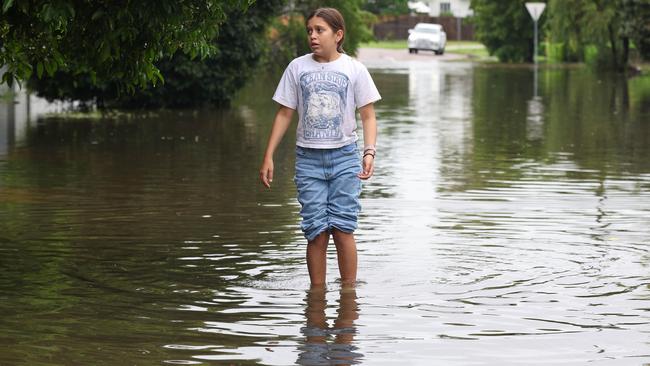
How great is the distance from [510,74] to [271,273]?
40815 millimetres

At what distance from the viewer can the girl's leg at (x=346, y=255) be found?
28.1 feet

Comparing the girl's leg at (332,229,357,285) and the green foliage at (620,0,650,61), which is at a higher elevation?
the green foliage at (620,0,650,61)

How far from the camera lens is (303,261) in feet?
31.7

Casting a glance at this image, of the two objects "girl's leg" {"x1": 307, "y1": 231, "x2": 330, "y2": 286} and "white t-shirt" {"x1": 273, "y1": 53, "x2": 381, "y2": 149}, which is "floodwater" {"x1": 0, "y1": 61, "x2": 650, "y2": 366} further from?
"white t-shirt" {"x1": 273, "y1": 53, "x2": 381, "y2": 149}

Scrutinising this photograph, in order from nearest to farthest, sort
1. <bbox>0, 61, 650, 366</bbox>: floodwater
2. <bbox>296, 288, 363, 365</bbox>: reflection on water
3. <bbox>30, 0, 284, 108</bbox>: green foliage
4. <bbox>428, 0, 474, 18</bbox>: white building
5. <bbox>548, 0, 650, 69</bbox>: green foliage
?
<bbox>296, 288, 363, 365</bbox>: reflection on water, <bbox>0, 61, 650, 366</bbox>: floodwater, <bbox>30, 0, 284, 108</bbox>: green foliage, <bbox>548, 0, 650, 69</bbox>: green foliage, <bbox>428, 0, 474, 18</bbox>: white building

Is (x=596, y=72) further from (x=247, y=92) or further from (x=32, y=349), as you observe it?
(x=32, y=349)

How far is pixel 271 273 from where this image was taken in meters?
9.18

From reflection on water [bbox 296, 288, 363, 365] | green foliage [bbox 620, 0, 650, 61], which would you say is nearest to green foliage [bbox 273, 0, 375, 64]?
green foliage [bbox 620, 0, 650, 61]

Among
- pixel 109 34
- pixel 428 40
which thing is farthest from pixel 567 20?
pixel 109 34

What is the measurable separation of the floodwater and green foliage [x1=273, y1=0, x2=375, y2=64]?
1894cm

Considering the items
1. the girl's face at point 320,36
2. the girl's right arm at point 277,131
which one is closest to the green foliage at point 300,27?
the girl's right arm at point 277,131

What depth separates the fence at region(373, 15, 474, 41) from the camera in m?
105

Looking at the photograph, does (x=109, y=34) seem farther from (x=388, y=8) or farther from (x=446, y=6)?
(x=446, y=6)

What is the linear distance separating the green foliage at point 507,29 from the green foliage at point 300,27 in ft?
77.9
